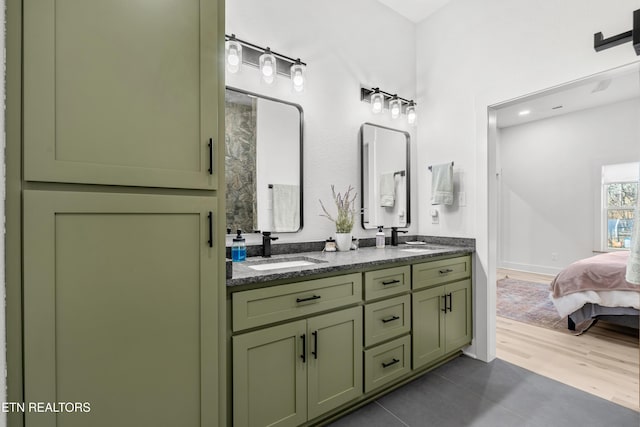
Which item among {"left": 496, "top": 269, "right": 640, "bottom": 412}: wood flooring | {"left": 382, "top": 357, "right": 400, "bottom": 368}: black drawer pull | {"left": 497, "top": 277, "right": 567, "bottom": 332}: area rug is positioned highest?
{"left": 382, "top": 357, "right": 400, "bottom": 368}: black drawer pull

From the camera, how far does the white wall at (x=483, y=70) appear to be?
6.57ft

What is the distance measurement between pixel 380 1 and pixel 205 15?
220 centimetres

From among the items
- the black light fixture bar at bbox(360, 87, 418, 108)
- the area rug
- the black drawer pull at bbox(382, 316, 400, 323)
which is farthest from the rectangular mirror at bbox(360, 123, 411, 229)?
the area rug

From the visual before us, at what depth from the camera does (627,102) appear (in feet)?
15.0

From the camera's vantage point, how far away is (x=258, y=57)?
2.06 metres

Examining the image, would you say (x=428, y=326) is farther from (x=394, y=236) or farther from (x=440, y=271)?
(x=394, y=236)

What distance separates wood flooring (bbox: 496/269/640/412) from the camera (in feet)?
6.72

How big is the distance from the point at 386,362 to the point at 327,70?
2161 mm

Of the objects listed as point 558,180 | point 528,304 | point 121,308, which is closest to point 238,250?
point 121,308

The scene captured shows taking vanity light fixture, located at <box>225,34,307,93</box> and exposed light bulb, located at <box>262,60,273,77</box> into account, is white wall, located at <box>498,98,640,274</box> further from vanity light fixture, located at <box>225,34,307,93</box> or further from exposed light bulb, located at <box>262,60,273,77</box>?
exposed light bulb, located at <box>262,60,273,77</box>

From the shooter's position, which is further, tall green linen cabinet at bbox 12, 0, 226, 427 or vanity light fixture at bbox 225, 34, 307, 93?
vanity light fixture at bbox 225, 34, 307, 93

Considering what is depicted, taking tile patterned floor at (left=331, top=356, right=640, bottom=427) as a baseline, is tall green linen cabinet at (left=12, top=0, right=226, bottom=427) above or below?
above

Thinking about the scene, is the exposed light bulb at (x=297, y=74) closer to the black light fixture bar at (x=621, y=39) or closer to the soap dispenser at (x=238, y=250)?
the soap dispenser at (x=238, y=250)

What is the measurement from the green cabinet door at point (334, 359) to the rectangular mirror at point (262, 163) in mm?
789
